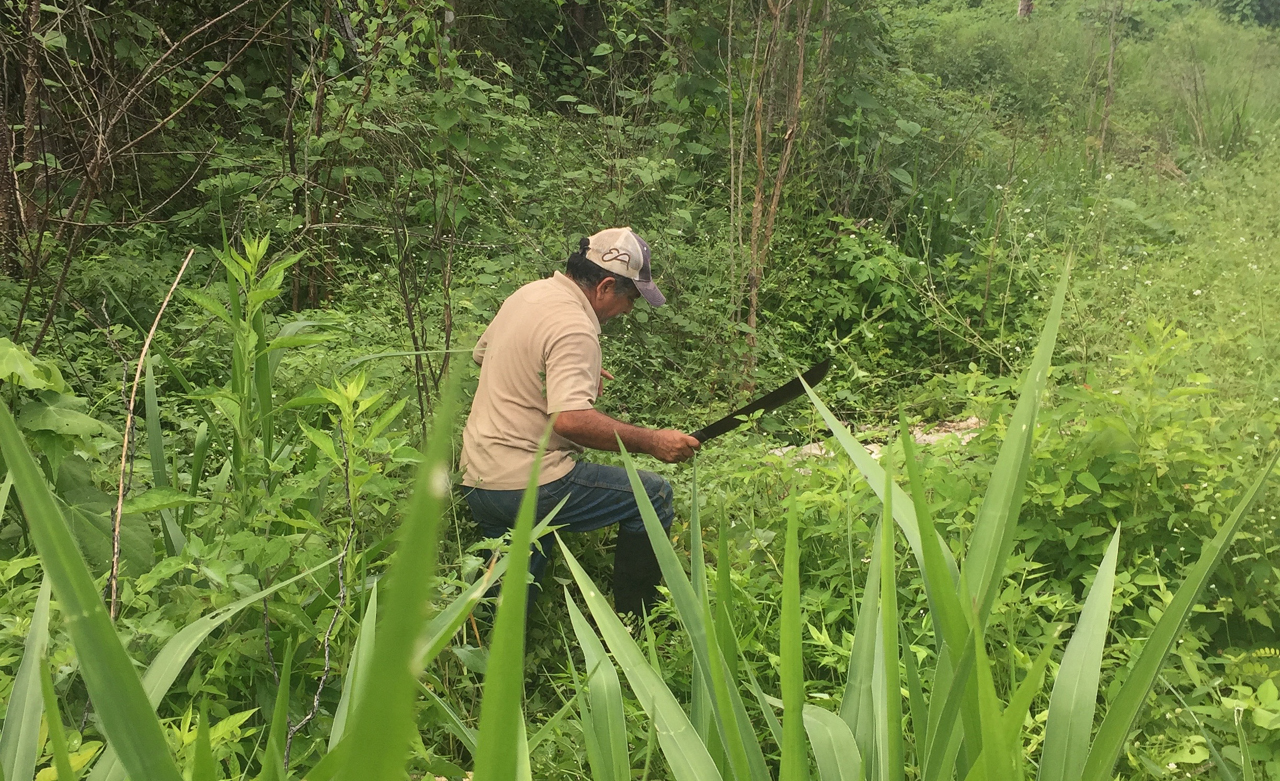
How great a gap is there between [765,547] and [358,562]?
1.40 meters

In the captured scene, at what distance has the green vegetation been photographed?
87cm

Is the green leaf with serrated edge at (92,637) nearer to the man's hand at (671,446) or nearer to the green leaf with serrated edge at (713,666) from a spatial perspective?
the green leaf with serrated edge at (713,666)

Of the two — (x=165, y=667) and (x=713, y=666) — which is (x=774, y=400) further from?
(x=165, y=667)

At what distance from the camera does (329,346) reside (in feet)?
13.4

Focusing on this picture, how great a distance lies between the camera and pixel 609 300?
322cm

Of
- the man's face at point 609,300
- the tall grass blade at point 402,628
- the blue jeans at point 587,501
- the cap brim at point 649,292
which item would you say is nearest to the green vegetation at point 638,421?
the tall grass blade at point 402,628

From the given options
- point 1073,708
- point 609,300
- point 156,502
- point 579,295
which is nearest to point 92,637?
point 1073,708

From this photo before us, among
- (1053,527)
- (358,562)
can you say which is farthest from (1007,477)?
(1053,527)

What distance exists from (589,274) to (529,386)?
1.80ft

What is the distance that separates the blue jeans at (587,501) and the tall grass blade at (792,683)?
6.18ft

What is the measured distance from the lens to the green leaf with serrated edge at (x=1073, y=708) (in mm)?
912

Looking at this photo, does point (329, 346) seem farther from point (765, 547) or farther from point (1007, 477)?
point (1007, 477)

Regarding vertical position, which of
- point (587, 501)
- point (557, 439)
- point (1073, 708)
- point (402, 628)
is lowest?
point (587, 501)

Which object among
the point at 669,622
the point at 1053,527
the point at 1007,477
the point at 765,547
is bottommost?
A: the point at 669,622
